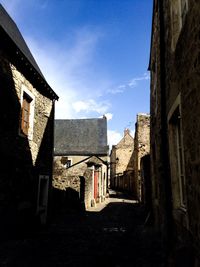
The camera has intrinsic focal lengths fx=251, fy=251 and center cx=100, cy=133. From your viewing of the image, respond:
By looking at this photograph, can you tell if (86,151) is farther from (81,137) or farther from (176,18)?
(176,18)

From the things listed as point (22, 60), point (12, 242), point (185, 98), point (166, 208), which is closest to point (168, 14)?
point (185, 98)

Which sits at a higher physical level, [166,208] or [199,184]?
[199,184]

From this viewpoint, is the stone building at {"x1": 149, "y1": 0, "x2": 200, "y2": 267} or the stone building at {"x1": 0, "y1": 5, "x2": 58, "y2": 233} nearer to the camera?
the stone building at {"x1": 149, "y1": 0, "x2": 200, "y2": 267}

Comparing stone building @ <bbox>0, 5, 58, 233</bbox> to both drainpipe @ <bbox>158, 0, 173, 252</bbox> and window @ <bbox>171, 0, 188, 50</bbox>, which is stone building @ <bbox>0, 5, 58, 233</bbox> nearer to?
drainpipe @ <bbox>158, 0, 173, 252</bbox>

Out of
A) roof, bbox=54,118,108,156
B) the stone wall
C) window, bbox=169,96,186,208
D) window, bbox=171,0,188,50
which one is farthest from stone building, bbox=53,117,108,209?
window, bbox=171,0,188,50

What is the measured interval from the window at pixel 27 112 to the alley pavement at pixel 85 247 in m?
3.27

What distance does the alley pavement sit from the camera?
5.26 meters

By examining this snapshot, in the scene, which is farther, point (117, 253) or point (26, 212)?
point (26, 212)

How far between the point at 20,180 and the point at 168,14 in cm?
603

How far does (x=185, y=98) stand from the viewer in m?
3.48

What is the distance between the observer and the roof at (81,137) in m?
26.1

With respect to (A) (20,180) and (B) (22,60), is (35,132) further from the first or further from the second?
(B) (22,60)

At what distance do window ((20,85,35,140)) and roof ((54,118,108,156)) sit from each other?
16761mm

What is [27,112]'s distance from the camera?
28.5ft
